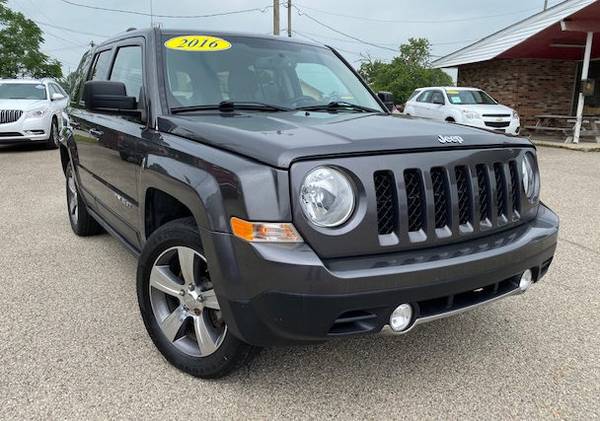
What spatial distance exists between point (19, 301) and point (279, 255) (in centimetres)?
240

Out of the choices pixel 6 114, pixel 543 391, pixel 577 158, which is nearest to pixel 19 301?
pixel 543 391

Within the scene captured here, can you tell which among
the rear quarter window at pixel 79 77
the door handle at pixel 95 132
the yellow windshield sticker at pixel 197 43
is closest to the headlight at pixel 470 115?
the rear quarter window at pixel 79 77

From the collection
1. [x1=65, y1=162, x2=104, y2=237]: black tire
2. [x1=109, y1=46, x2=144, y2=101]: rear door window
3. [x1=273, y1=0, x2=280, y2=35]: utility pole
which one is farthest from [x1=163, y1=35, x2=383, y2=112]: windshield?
[x1=273, y1=0, x2=280, y2=35]: utility pole

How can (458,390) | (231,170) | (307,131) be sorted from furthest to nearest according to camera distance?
(458,390), (307,131), (231,170)

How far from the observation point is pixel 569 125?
1723 cm

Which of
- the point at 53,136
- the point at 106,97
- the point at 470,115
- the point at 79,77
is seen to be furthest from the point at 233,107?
the point at 470,115

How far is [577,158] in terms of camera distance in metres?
11.9

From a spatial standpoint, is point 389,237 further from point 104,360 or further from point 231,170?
point 104,360

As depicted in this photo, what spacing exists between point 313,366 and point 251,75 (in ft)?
5.87

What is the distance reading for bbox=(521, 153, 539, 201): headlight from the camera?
2.62m

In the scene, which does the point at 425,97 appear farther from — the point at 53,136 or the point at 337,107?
the point at 337,107

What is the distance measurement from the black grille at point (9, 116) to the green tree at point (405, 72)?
28.0 m

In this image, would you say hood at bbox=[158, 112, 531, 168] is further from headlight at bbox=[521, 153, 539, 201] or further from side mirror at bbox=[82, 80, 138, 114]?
side mirror at bbox=[82, 80, 138, 114]

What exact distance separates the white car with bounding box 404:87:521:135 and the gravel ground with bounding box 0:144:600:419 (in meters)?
10.5
